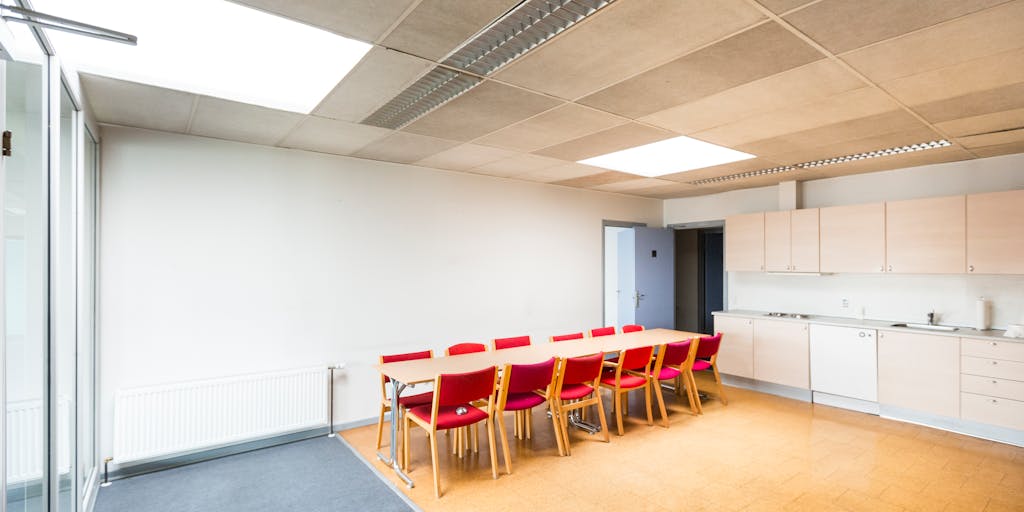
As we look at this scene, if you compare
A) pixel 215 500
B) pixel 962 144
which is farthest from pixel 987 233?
pixel 215 500

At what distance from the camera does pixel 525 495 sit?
336 cm

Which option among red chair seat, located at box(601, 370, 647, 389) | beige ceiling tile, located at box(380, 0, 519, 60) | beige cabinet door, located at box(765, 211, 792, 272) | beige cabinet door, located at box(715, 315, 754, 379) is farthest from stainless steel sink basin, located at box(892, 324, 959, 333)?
beige ceiling tile, located at box(380, 0, 519, 60)

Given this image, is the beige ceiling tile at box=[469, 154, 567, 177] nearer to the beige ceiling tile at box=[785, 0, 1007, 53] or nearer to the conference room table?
the conference room table

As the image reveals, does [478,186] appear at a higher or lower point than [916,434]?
higher

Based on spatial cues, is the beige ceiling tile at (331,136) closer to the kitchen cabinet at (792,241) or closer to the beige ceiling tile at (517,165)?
the beige ceiling tile at (517,165)

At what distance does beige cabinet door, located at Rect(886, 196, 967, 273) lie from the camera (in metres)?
4.67

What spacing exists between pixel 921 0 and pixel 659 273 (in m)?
5.64

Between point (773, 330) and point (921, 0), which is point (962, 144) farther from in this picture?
point (921, 0)

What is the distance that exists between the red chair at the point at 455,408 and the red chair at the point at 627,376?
132 cm

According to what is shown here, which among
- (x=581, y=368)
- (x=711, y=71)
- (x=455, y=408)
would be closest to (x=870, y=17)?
(x=711, y=71)

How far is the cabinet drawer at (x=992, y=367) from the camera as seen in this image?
13.8 feet

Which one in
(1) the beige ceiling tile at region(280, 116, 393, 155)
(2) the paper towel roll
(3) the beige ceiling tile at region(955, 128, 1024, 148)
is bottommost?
(2) the paper towel roll

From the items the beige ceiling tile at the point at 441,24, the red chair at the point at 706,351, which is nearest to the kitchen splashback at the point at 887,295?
the red chair at the point at 706,351

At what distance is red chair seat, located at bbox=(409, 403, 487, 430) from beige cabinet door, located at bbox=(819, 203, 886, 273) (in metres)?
4.46
